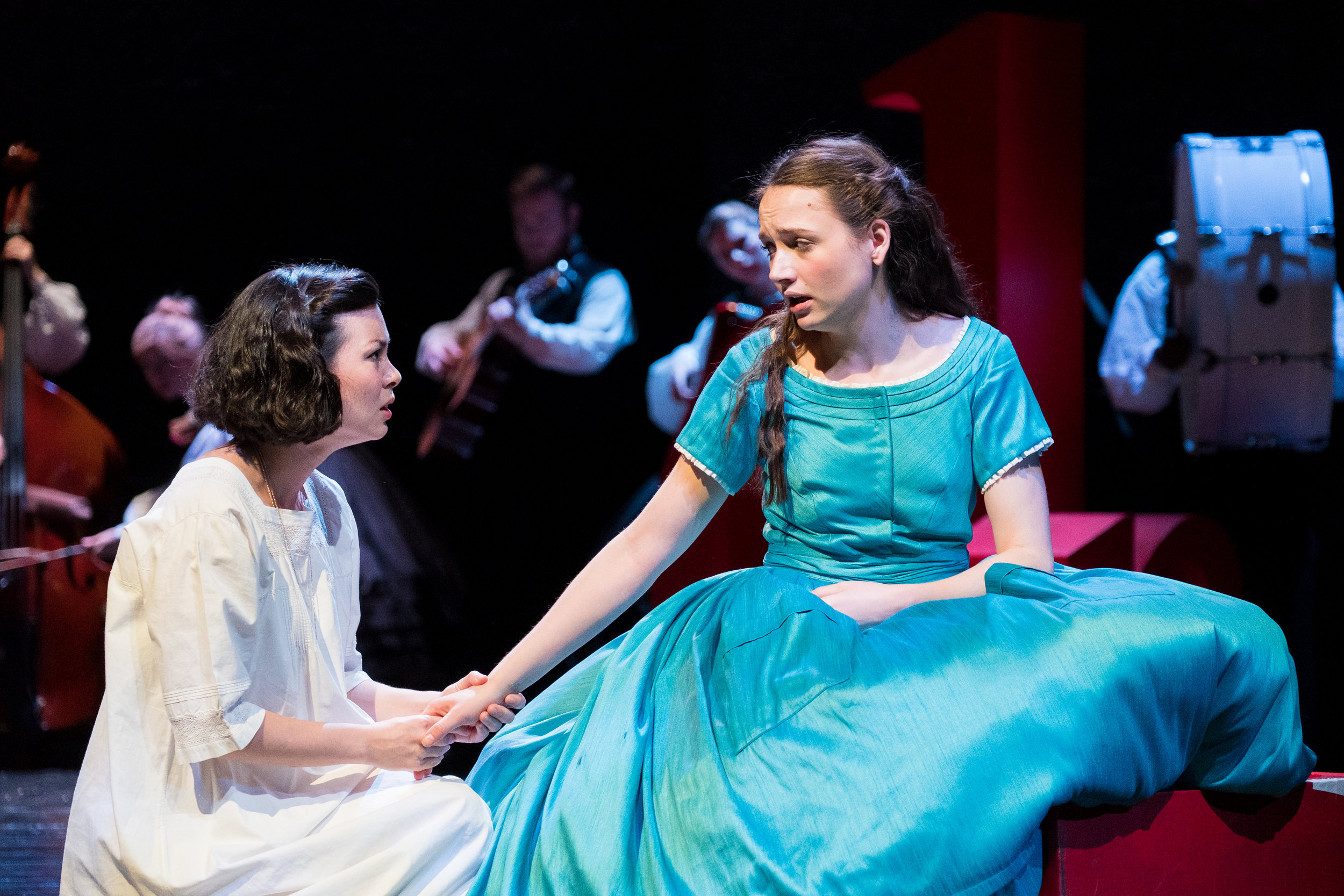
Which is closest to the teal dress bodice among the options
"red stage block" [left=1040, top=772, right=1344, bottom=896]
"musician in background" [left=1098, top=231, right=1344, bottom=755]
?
"red stage block" [left=1040, top=772, right=1344, bottom=896]

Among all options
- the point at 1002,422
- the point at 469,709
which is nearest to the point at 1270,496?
the point at 1002,422

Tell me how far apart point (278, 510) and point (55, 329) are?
297 cm

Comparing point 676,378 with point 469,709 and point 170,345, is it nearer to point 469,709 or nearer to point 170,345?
point 170,345

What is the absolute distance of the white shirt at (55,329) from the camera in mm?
3887

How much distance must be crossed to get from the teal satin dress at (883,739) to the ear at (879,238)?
19.9 inches

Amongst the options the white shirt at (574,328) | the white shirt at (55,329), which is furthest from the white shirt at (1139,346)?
the white shirt at (55,329)

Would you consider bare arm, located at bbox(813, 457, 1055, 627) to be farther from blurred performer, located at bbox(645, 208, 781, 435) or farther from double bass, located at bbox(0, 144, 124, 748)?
double bass, located at bbox(0, 144, 124, 748)

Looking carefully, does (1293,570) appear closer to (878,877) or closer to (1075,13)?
(1075,13)

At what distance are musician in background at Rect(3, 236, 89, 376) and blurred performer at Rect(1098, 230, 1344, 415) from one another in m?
3.50

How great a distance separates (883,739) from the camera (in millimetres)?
1344

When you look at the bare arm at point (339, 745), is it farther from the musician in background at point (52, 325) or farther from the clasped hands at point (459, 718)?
the musician in background at point (52, 325)

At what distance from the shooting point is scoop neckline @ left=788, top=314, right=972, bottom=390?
171 centimetres

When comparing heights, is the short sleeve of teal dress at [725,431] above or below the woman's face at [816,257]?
below

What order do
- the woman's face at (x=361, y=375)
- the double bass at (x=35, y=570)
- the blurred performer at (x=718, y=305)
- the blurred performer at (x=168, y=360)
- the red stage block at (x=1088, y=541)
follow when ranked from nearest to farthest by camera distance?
the woman's face at (x=361, y=375)
the red stage block at (x=1088, y=541)
the double bass at (x=35, y=570)
the blurred performer at (x=718, y=305)
the blurred performer at (x=168, y=360)
